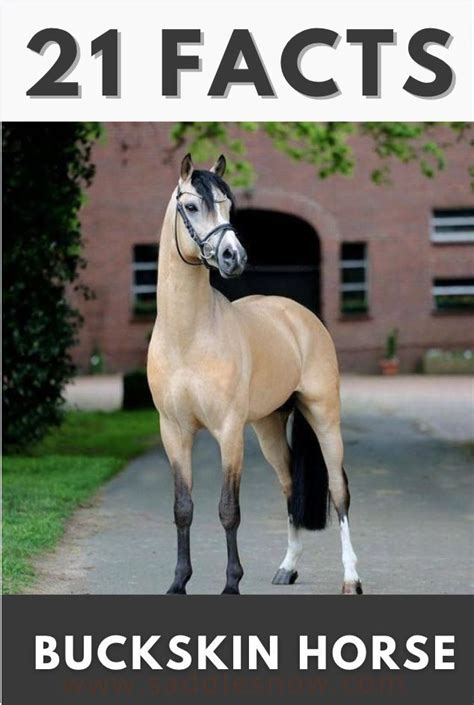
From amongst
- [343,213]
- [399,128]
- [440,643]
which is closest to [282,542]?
[440,643]

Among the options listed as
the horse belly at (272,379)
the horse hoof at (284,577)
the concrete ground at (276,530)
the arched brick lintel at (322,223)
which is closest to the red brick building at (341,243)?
the arched brick lintel at (322,223)

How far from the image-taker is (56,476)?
1322 centimetres

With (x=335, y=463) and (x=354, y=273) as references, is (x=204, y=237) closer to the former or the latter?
(x=335, y=463)

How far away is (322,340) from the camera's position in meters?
7.68

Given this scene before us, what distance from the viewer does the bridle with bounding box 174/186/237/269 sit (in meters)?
6.33

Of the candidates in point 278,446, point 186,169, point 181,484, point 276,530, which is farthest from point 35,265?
point 186,169

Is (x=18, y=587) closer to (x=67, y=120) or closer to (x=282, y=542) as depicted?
(x=282, y=542)

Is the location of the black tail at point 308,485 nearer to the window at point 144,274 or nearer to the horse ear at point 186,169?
the horse ear at point 186,169

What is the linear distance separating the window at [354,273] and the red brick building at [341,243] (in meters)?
0.27

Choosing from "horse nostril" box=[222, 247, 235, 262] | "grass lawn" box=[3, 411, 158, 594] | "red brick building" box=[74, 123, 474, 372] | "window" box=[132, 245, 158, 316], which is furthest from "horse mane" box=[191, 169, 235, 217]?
"window" box=[132, 245, 158, 316]

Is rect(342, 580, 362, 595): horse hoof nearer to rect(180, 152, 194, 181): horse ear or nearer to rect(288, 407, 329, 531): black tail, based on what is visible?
rect(288, 407, 329, 531): black tail

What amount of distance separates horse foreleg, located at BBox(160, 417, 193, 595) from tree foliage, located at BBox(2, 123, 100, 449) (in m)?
7.83

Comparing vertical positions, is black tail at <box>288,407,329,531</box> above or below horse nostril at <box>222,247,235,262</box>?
below

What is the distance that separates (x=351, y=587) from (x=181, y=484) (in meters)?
1.36
